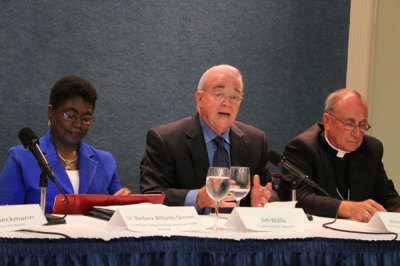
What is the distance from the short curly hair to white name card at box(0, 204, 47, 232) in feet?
4.29

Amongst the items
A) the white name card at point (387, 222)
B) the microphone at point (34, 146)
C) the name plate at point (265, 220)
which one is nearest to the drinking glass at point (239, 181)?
the name plate at point (265, 220)

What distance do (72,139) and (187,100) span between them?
150cm

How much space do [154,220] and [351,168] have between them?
72.6 inches

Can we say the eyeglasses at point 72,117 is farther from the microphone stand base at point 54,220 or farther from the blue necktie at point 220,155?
the microphone stand base at point 54,220

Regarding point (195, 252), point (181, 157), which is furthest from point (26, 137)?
point (181, 157)

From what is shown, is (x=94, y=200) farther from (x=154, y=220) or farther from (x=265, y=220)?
(x=265, y=220)

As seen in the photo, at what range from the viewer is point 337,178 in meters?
3.12

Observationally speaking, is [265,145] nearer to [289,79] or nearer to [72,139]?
[72,139]

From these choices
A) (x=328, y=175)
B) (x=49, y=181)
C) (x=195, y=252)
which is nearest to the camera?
(x=195, y=252)

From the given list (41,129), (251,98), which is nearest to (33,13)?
(41,129)

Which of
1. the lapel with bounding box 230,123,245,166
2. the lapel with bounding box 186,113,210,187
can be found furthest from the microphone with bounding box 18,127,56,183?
the lapel with bounding box 230,123,245,166

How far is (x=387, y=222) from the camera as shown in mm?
1912

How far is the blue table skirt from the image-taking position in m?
1.41

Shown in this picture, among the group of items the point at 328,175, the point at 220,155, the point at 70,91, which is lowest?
the point at 328,175
